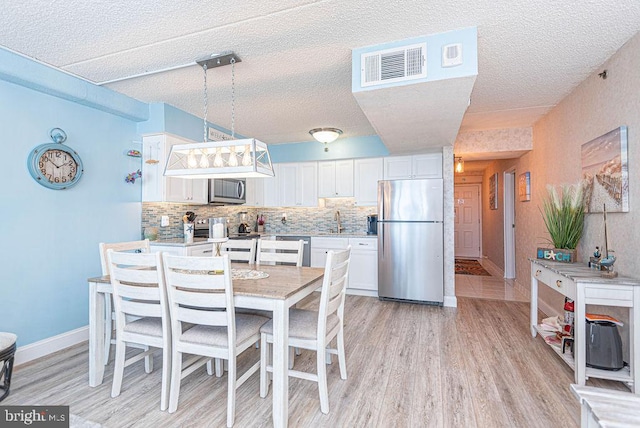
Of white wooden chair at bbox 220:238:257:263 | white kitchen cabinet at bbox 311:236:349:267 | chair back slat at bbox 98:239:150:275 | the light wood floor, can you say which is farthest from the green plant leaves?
chair back slat at bbox 98:239:150:275

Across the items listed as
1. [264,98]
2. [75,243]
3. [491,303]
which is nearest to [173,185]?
[75,243]

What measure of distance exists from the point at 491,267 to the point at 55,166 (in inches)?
305

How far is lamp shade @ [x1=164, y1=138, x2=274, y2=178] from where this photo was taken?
2.21 meters

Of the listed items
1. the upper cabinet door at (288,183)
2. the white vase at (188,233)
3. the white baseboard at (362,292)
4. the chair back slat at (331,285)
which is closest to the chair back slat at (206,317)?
the chair back slat at (331,285)

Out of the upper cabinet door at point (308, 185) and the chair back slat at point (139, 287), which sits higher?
the upper cabinet door at point (308, 185)

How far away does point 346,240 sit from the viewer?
4789mm

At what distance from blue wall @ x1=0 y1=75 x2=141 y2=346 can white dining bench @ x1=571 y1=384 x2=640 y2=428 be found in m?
3.76

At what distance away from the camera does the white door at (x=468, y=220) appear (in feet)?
29.5

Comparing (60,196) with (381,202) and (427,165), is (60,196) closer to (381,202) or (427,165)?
(381,202)

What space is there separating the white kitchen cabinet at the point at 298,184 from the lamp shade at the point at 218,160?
301cm

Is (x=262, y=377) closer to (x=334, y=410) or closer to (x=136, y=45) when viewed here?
(x=334, y=410)

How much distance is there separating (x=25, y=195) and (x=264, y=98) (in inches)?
90.8

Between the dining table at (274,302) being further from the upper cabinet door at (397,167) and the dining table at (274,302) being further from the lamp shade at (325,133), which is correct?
the upper cabinet door at (397,167)

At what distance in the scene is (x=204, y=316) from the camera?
1806 millimetres
